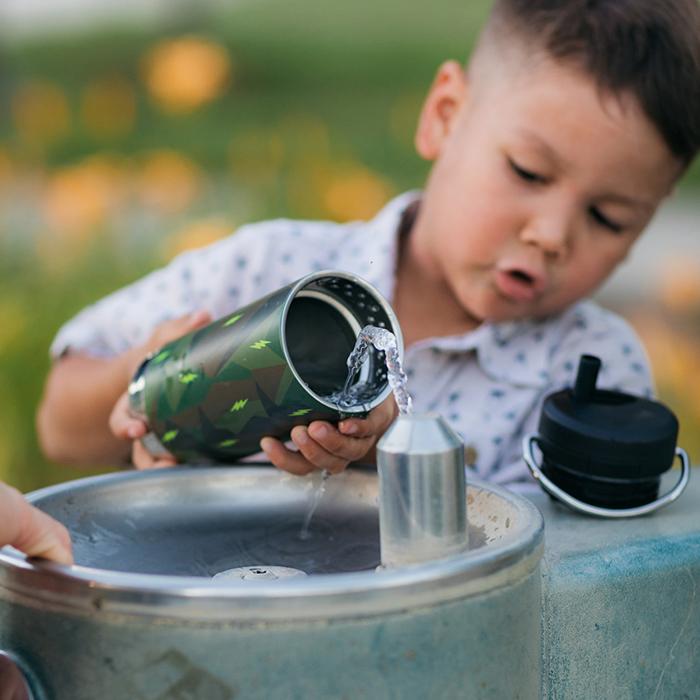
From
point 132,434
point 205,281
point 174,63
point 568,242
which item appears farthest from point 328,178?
point 132,434

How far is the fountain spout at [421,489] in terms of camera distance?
0.76 metres

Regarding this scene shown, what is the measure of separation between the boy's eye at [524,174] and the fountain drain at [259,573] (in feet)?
2.11

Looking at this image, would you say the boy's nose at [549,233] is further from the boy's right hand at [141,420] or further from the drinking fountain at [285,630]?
the drinking fountain at [285,630]

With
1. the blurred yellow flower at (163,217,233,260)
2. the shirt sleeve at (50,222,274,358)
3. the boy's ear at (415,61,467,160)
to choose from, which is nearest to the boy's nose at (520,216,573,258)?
the boy's ear at (415,61,467,160)

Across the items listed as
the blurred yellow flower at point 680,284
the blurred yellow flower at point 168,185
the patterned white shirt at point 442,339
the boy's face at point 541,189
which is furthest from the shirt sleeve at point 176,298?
the blurred yellow flower at point 680,284

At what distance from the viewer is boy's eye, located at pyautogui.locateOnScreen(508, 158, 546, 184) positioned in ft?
4.55

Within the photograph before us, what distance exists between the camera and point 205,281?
1551 millimetres

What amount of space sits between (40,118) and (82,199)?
441 mm

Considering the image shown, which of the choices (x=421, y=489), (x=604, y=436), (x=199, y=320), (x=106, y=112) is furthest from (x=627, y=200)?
(x=106, y=112)

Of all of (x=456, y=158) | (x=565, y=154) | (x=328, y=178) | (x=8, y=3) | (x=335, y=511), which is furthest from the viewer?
(x=8, y=3)

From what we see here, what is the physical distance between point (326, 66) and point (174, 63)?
81 centimetres

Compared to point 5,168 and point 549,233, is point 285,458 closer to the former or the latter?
point 549,233

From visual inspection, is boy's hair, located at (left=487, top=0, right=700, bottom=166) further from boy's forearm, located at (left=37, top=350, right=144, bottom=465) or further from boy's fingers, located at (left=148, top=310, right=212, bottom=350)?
boy's forearm, located at (left=37, top=350, right=144, bottom=465)

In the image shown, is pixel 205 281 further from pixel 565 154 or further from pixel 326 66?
pixel 326 66
